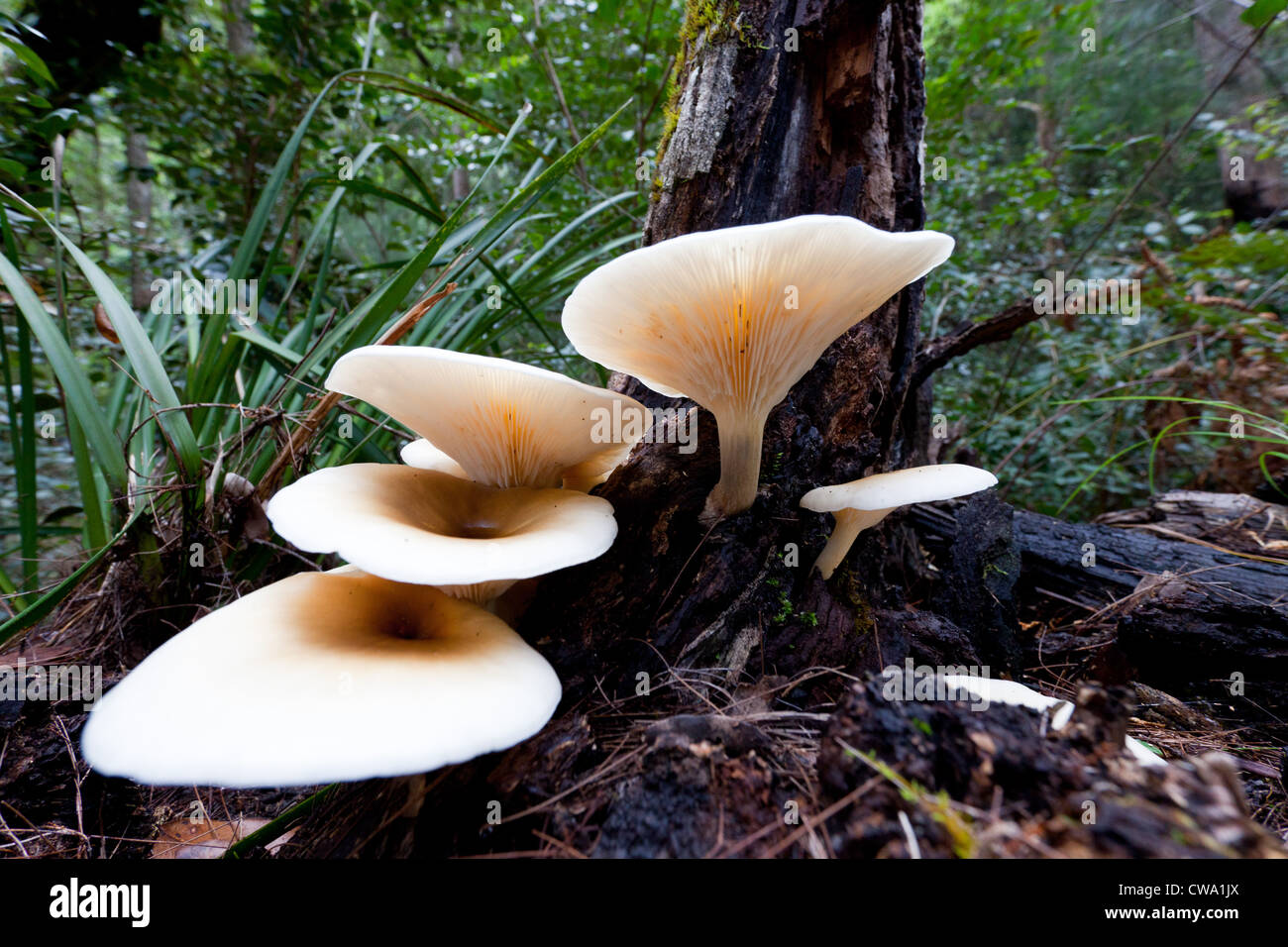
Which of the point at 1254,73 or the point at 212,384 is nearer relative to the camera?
the point at 212,384

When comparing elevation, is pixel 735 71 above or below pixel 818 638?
above

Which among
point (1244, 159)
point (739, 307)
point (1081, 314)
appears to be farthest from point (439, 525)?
point (1244, 159)

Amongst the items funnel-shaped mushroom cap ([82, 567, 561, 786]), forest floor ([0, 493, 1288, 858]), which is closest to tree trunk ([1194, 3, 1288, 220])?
forest floor ([0, 493, 1288, 858])

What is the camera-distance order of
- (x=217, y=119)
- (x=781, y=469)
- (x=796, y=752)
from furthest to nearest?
1. (x=217, y=119)
2. (x=781, y=469)
3. (x=796, y=752)

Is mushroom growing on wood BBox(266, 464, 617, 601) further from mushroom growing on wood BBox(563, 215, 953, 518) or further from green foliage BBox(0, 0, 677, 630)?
green foliage BBox(0, 0, 677, 630)

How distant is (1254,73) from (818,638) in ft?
36.7

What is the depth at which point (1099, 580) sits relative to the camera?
2416 millimetres

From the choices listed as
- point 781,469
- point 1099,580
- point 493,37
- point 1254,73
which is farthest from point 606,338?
point 1254,73

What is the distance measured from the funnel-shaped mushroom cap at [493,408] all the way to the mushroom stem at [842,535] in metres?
0.67

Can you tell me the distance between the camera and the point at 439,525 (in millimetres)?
1576

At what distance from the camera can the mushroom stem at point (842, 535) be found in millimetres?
1688

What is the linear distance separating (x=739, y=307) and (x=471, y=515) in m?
0.98
